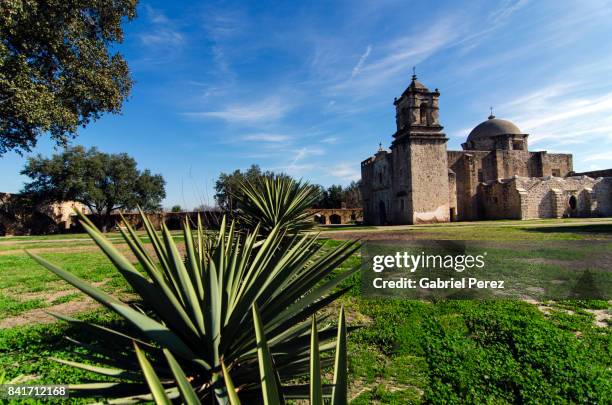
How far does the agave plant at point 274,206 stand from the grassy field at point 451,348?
5.00 feet

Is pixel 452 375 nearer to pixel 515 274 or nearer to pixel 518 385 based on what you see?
pixel 518 385

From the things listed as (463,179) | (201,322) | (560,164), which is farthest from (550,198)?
(201,322)

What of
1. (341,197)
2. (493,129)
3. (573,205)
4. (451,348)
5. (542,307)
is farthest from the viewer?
(341,197)

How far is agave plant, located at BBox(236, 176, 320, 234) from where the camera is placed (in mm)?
5461

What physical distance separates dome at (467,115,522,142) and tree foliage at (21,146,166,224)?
40489mm

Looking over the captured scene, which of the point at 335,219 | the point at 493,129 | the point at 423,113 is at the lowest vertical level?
the point at 335,219

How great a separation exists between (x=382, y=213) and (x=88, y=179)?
31.0 meters

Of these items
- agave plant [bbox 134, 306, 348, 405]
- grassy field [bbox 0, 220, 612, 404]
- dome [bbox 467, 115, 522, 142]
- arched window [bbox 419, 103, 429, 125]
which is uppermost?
dome [bbox 467, 115, 522, 142]

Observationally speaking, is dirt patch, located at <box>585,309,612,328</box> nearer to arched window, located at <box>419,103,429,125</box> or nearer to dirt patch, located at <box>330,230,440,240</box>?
dirt patch, located at <box>330,230,440,240</box>

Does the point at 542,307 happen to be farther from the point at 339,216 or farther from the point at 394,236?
the point at 339,216

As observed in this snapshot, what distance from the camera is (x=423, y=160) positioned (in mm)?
27203

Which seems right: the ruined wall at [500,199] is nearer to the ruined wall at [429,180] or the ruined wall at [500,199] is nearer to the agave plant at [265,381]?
the ruined wall at [429,180]

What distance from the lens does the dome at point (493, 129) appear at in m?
37.5

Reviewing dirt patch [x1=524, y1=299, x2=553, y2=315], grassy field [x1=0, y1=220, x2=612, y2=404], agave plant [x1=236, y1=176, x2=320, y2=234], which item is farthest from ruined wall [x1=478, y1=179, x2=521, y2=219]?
agave plant [x1=236, y1=176, x2=320, y2=234]
